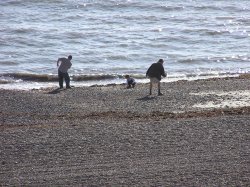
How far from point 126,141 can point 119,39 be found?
28.2m

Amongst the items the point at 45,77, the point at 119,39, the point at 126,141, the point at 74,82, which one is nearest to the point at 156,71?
the point at 74,82

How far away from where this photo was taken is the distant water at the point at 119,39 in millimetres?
36344

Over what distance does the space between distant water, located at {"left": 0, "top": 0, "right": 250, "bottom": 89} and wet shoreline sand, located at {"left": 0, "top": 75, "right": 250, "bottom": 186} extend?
898 centimetres

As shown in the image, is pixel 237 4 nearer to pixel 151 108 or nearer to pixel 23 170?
pixel 151 108

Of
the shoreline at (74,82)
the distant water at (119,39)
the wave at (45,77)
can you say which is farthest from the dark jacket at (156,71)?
the wave at (45,77)

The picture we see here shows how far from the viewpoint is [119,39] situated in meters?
45.7

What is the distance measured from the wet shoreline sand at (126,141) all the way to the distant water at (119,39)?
898cm

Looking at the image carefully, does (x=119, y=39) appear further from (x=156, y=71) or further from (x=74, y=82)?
(x=156, y=71)

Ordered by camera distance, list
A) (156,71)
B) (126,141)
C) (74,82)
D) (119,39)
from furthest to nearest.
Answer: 1. (119,39)
2. (74,82)
3. (156,71)
4. (126,141)

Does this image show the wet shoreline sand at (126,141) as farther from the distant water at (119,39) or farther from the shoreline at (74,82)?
the distant water at (119,39)

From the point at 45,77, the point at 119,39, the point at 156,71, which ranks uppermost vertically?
the point at 156,71

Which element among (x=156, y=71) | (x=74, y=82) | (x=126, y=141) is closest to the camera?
(x=126, y=141)

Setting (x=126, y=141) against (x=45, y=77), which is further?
(x=45, y=77)

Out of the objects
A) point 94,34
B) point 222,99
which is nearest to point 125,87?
point 222,99
